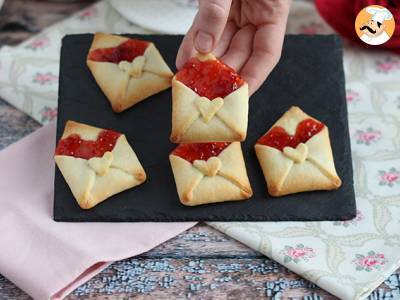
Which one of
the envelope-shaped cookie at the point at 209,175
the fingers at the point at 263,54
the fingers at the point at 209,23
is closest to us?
the fingers at the point at 209,23

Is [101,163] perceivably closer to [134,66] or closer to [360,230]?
[134,66]

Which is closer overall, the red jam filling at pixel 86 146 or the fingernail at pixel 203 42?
the fingernail at pixel 203 42

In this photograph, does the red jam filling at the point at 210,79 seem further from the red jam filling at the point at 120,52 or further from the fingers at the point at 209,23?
the red jam filling at the point at 120,52

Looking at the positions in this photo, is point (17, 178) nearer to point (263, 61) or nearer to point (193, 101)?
point (193, 101)

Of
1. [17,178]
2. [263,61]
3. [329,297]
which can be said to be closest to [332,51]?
[263,61]

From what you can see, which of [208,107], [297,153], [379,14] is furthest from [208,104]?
[379,14]

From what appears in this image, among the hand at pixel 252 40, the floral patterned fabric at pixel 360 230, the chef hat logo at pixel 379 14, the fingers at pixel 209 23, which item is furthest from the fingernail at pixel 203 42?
the chef hat logo at pixel 379 14

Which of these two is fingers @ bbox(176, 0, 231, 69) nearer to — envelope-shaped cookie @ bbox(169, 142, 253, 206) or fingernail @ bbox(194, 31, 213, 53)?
fingernail @ bbox(194, 31, 213, 53)
